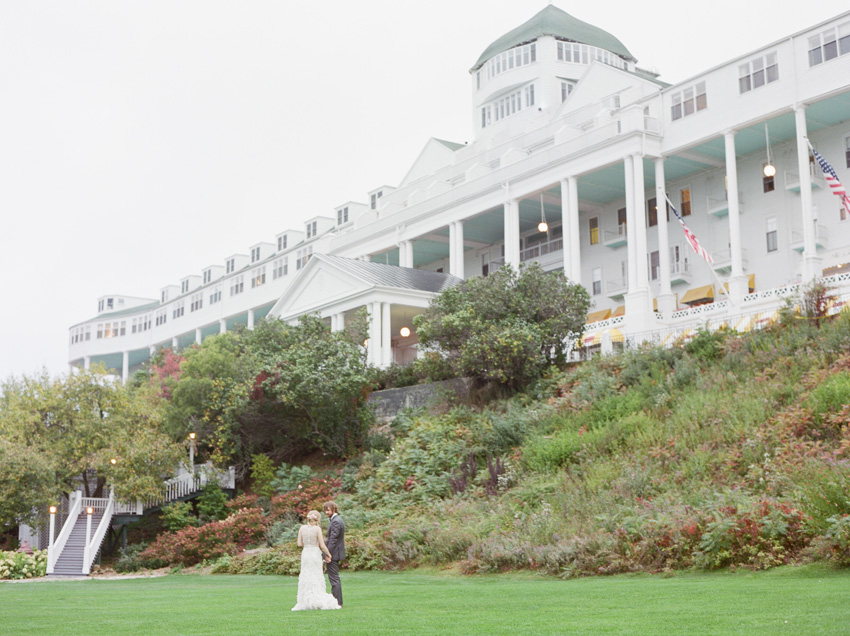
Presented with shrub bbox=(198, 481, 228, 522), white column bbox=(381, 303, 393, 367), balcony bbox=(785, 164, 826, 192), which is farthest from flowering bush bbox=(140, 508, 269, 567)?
balcony bbox=(785, 164, 826, 192)

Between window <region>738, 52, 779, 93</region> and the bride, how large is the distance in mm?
30884

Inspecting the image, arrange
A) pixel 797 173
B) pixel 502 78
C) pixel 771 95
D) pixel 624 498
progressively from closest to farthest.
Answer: pixel 624 498 < pixel 771 95 < pixel 797 173 < pixel 502 78

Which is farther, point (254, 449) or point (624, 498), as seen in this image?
point (254, 449)

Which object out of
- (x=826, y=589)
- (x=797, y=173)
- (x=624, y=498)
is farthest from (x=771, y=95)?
(x=826, y=589)

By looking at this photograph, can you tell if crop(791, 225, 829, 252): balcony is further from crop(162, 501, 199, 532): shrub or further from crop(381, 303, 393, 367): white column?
crop(162, 501, 199, 532): shrub

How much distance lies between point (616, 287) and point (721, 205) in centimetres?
706

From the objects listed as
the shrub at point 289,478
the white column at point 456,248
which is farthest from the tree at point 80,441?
the white column at point 456,248

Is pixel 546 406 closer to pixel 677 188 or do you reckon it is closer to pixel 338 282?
pixel 338 282

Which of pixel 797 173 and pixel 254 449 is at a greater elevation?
pixel 797 173

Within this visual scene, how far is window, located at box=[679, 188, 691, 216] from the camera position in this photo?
1799 inches

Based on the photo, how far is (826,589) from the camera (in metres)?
11.2

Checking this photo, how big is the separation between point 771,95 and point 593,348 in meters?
12.3

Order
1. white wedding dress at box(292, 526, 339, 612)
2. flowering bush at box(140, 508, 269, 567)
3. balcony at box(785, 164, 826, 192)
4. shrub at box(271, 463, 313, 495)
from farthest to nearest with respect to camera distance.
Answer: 1. balcony at box(785, 164, 826, 192)
2. shrub at box(271, 463, 313, 495)
3. flowering bush at box(140, 508, 269, 567)
4. white wedding dress at box(292, 526, 339, 612)

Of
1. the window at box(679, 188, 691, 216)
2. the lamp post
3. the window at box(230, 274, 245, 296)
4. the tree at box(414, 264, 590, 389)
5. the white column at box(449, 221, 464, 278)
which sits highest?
the window at box(230, 274, 245, 296)
